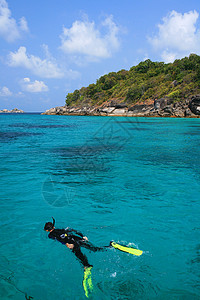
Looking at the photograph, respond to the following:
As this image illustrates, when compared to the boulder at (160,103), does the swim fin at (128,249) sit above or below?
below

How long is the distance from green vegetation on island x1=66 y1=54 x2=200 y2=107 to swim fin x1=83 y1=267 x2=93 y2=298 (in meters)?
78.0

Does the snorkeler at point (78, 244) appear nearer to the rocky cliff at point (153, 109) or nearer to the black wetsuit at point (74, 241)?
the black wetsuit at point (74, 241)

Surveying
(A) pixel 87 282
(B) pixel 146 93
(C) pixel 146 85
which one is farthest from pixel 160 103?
(A) pixel 87 282

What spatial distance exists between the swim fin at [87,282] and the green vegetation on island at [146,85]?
7800 cm

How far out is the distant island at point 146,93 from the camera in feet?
248

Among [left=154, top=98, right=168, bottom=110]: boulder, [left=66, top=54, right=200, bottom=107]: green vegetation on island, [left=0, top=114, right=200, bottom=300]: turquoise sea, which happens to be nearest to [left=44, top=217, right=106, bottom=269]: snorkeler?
[left=0, top=114, right=200, bottom=300]: turquoise sea

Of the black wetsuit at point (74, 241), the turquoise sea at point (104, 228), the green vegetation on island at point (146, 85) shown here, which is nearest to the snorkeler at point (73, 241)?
the black wetsuit at point (74, 241)

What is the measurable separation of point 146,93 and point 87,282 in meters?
93.5

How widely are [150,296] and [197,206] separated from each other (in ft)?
15.8

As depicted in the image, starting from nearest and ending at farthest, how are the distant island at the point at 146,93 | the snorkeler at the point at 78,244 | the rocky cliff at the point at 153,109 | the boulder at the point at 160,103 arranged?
the snorkeler at the point at 78,244
the rocky cliff at the point at 153,109
the distant island at the point at 146,93
the boulder at the point at 160,103

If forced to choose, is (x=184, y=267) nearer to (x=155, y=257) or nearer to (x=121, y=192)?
(x=155, y=257)

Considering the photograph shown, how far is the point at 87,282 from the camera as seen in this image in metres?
4.58

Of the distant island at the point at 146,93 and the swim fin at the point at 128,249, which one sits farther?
the distant island at the point at 146,93

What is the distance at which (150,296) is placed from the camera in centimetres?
423
